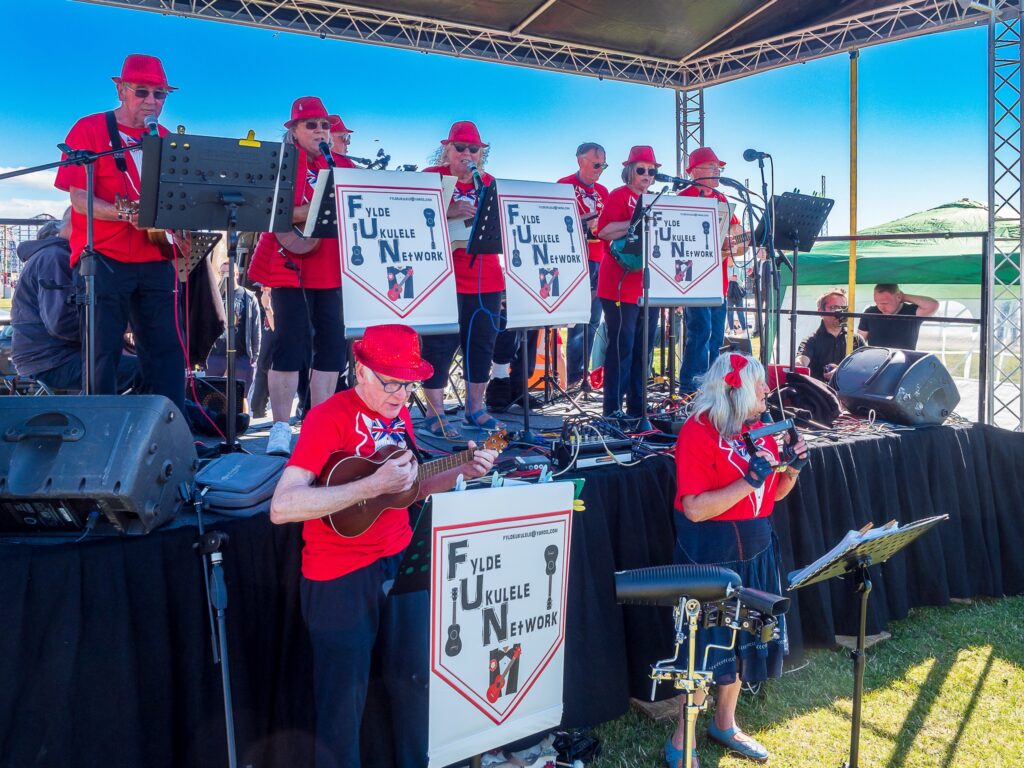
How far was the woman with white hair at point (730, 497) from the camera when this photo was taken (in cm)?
341

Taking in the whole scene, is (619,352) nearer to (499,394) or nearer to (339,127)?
(499,394)

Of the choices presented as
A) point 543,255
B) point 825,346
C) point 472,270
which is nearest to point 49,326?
point 472,270

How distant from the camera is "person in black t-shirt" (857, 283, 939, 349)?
697cm

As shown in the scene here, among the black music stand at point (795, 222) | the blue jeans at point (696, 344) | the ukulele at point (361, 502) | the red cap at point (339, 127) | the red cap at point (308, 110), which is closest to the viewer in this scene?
the ukulele at point (361, 502)

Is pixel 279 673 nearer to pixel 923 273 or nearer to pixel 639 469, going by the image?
pixel 639 469

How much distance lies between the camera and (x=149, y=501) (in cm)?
287

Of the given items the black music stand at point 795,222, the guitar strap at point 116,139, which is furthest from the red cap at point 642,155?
the guitar strap at point 116,139

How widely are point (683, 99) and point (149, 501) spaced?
9.32m

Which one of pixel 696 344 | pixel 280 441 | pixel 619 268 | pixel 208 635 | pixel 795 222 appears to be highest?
pixel 795 222

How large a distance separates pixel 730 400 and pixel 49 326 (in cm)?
374

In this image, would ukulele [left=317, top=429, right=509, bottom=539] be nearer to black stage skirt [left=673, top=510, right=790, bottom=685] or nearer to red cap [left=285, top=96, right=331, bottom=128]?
black stage skirt [left=673, top=510, right=790, bottom=685]

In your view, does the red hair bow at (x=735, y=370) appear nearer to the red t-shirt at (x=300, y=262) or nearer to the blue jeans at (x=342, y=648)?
the blue jeans at (x=342, y=648)

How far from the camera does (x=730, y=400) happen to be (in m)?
3.43

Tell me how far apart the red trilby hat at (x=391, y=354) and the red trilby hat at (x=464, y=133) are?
2404 mm
